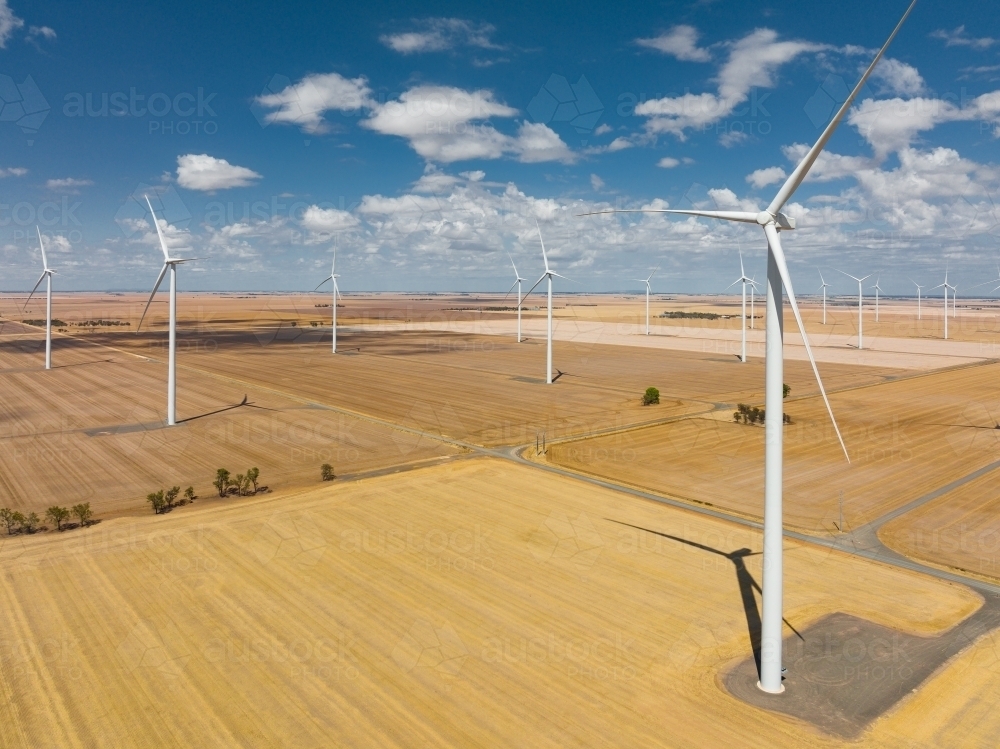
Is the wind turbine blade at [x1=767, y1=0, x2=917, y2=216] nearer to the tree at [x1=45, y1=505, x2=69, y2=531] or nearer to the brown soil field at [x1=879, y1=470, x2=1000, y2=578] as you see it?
the brown soil field at [x1=879, y1=470, x2=1000, y2=578]

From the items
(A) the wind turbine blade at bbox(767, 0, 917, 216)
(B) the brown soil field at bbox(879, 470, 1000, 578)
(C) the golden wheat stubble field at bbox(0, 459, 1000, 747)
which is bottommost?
(C) the golden wheat stubble field at bbox(0, 459, 1000, 747)

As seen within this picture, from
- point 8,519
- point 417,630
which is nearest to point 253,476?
point 8,519

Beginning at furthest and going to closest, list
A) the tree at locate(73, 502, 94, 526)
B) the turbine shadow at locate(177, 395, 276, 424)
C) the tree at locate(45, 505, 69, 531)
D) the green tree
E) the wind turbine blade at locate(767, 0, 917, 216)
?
the turbine shadow at locate(177, 395, 276, 424)
the green tree
the tree at locate(73, 502, 94, 526)
the tree at locate(45, 505, 69, 531)
the wind turbine blade at locate(767, 0, 917, 216)

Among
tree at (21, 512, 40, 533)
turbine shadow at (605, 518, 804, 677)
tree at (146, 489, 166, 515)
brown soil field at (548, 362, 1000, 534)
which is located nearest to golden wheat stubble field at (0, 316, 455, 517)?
tree at (146, 489, 166, 515)

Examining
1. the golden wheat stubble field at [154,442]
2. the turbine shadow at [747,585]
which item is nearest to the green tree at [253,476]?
the golden wheat stubble field at [154,442]

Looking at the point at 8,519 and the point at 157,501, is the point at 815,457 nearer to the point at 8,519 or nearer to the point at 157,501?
the point at 157,501

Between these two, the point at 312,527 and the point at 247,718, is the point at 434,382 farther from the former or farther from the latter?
the point at 247,718

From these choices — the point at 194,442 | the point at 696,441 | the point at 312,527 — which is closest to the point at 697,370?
the point at 696,441
